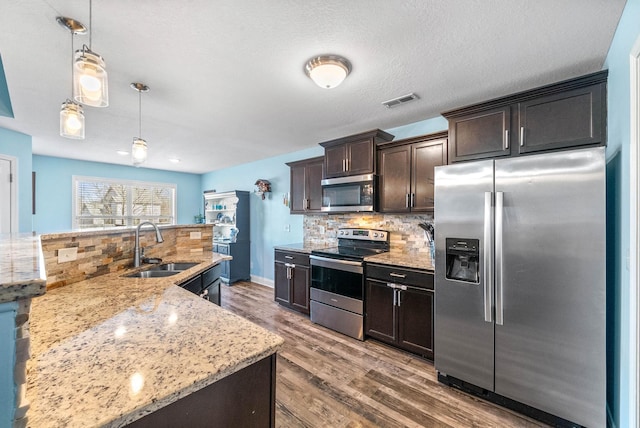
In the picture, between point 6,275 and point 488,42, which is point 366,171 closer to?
point 488,42

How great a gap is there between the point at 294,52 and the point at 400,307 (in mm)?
2396

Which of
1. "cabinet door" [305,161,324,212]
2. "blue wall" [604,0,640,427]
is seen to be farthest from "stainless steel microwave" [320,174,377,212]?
"blue wall" [604,0,640,427]

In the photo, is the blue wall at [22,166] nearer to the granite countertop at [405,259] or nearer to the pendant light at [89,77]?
the pendant light at [89,77]

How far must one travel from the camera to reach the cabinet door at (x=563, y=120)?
1.84 m

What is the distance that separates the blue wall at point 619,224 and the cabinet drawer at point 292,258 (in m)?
2.78

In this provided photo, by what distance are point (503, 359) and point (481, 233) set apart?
924 mm

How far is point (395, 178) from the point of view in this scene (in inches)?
121

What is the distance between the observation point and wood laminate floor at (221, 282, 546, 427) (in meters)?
1.83

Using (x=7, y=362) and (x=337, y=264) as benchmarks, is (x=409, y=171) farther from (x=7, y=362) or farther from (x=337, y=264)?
(x=7, y=362)

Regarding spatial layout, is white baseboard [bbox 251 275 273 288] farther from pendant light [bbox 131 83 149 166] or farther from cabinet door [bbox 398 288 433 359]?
pendant light [bbox 131 83 149 166]

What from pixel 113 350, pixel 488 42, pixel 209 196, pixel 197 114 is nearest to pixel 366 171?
pixel 488 42

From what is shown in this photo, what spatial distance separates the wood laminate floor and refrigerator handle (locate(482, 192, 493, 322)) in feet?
2.24

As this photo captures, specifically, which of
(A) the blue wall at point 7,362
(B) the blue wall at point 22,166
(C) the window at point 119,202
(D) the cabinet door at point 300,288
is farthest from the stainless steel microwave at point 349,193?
(C) the window at point 119,202

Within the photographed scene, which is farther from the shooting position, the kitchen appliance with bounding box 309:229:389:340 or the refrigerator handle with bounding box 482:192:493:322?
the kitchen appliance with bounding box 309:229:389:340
